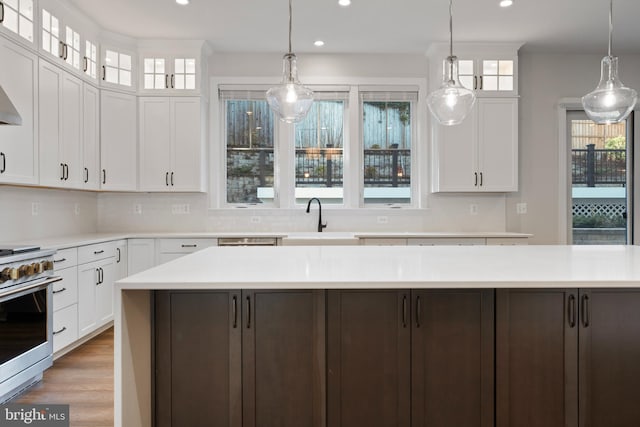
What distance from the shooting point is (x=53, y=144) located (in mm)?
3363

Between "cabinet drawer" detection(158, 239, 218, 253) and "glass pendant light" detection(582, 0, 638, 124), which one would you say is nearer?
"glass pendant light" detection(582, 0, 638, 124)

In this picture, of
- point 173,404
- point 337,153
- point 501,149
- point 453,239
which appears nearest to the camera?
point 173,404

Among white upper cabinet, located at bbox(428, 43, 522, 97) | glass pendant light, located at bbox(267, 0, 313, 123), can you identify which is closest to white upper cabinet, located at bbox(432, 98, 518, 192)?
white upper cabinet, located at bbox(428, 43, 522, 97)

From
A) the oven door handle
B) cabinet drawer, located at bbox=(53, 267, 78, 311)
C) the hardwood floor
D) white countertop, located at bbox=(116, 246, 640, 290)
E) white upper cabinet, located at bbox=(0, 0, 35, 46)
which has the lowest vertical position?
the hardwood floor

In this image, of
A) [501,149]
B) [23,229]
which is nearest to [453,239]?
[501,149]

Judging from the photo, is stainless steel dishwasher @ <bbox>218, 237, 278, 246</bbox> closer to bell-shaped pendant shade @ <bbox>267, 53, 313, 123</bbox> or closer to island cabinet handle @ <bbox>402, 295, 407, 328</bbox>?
bell-shaped pendant shade @ <bbox>267, 53, 313, 123</bbox>

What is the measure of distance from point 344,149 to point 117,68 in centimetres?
256

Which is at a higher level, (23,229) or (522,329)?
(23,229)

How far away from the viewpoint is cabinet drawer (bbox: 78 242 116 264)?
3328 millimetres

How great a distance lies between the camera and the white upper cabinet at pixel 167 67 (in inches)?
171

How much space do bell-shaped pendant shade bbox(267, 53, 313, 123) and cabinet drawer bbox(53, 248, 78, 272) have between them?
202 cm

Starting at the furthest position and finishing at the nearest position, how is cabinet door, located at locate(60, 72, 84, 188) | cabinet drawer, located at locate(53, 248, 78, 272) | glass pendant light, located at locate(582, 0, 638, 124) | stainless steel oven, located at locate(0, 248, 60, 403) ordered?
cabinet door, located at locate(60, 72, 84, 188) < cabinet drawer, located at locate(53, 248, 78, 272) < stainless steel oven, located at locate(0, 248, 60, 403) < glass pendant light, located at locate(582, 0, 638, 124)

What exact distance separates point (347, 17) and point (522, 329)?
3.13m

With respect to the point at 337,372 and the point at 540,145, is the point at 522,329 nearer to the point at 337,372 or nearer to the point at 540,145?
the point at 337,372
